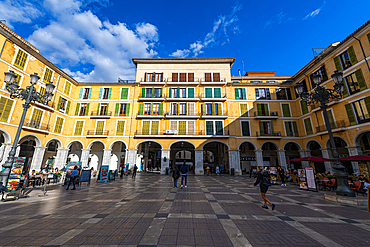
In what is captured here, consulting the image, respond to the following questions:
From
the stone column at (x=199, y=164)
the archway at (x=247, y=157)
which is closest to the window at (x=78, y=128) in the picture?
the stone column at (x=199, y=164)

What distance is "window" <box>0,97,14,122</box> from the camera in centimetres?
1644

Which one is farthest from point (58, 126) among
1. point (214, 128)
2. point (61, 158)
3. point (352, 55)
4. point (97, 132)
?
point (352, 55)

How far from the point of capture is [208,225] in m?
4.22

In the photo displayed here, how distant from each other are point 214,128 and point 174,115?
21.9ft

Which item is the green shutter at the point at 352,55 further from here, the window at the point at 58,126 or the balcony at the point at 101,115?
the window at the point at 58,126

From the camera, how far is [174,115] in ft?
80.8

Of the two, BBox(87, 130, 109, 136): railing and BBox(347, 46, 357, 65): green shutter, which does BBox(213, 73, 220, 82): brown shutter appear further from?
BBox(87, 130, 109, 136): railing

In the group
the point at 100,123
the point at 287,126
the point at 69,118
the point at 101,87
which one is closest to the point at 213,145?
the point at 287,126

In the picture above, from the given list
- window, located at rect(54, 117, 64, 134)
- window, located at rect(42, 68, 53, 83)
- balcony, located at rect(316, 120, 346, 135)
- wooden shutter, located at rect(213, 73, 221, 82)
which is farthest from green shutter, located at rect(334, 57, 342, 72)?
window, located at rect(54, 117, 64, 134)

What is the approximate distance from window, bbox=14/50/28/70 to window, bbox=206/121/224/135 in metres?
24.8

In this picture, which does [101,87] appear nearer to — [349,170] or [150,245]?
[150,245]

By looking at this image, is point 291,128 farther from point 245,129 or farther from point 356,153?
point 356,153

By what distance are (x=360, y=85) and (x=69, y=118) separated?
37939 millimetres

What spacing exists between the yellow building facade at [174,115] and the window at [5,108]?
83.4 inches
